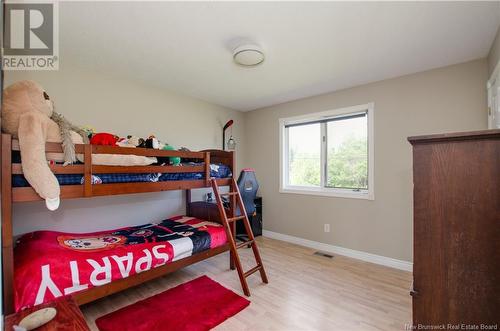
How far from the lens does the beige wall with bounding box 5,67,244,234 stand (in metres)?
2.35

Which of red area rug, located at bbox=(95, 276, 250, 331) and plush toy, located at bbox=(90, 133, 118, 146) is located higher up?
plush toy, located at bbox=(90, 133, 118, 146)

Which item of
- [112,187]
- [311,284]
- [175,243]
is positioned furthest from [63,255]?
[311,284]

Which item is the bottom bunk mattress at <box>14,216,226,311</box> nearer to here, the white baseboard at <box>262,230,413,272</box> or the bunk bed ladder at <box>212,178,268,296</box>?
the bunk bed ladder at <box>212,178,268,296</box>

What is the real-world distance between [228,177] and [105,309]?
1.75 metres

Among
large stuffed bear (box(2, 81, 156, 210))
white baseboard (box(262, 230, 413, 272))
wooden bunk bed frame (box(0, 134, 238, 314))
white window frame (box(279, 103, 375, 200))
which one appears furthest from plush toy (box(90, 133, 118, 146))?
white baseboard (box(262, 230, 413, 272))

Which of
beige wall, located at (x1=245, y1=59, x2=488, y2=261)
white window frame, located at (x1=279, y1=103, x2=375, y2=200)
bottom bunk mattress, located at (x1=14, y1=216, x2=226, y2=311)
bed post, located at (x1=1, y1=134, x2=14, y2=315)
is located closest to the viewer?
bed post, located at (x1=1, y1=134, x2=14, y2=315)

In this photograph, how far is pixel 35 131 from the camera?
59.2 inches

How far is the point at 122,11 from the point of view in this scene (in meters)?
1.64

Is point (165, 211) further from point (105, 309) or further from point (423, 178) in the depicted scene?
point (423, 178)

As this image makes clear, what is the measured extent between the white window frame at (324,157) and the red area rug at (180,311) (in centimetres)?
197

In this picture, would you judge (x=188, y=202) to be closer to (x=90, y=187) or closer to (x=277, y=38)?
(x=90, y=187)

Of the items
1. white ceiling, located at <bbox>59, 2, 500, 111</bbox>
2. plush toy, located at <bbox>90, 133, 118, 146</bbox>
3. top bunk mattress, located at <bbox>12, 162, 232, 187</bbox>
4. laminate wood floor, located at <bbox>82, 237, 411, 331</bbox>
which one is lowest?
laminate wood floor, located at <bbox>82, 237, 411, 331</bbox>

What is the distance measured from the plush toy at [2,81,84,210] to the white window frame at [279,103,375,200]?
299cm

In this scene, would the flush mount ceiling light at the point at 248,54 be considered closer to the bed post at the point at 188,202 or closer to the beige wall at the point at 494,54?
the beige wall at the point at 494,54
